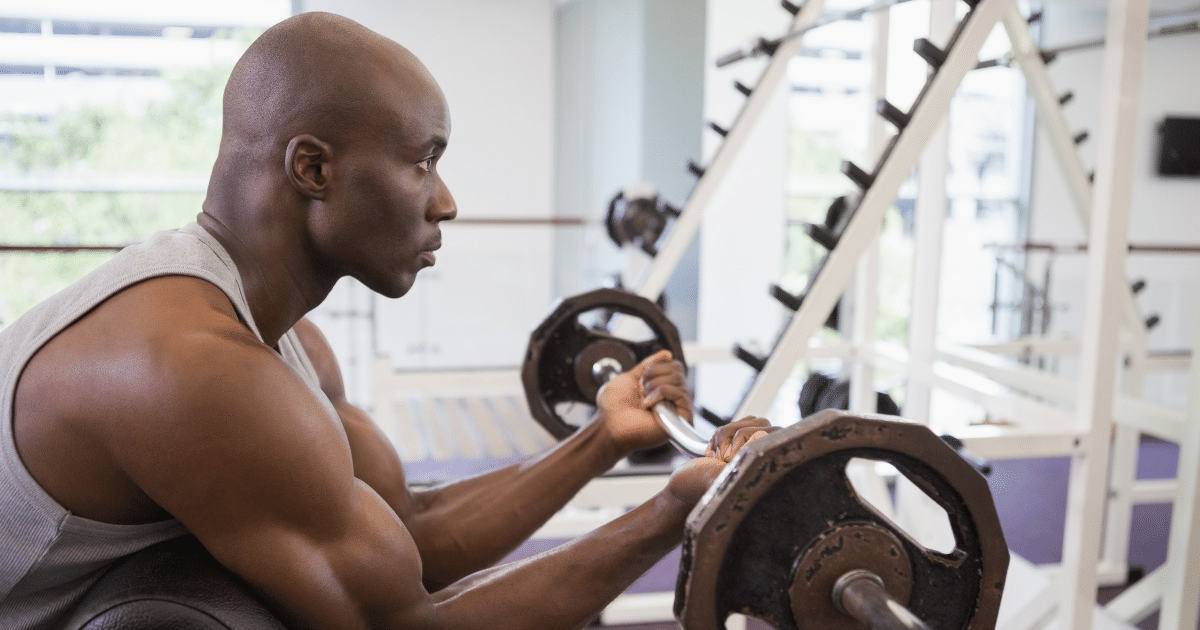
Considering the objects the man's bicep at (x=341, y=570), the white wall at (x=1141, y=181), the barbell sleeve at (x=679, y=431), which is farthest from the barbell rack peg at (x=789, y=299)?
the white wall at (x=1141, y=181)

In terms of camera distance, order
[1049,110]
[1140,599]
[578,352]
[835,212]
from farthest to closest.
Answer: [1049,110] → [1140,599] → [835,212] → [578,352]

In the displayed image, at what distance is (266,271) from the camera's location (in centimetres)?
82

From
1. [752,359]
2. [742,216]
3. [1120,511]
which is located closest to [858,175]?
[752,359]

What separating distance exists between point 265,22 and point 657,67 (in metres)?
2.29

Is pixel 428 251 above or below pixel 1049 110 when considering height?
below

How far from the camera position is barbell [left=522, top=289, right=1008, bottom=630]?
62 cm

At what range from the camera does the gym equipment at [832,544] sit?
621 millimetres

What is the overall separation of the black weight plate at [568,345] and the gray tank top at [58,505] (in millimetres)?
686

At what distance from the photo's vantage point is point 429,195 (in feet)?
2.73

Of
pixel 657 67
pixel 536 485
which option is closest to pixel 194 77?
Result: pixel 657 67

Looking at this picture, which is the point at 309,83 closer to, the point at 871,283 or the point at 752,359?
the point at 752,359

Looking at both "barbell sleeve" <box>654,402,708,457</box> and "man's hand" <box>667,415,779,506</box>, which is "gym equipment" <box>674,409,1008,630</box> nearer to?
"man's hand" <box>667,415,779,506</box>

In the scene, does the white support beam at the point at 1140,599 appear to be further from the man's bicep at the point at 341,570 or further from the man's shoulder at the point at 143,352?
the man's shoulder at the point at 143,352

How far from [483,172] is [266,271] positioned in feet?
15.4
